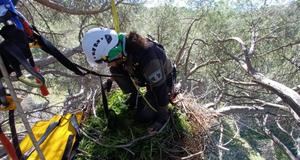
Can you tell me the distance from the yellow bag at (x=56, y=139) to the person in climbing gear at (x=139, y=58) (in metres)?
0.57

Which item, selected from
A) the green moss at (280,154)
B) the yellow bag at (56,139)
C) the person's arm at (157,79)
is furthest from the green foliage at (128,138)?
the green moss at (280,154)

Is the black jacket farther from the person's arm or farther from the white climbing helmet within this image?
the white climbing helmet

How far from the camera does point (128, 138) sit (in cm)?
285

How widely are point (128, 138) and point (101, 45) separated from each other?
0.81 metres

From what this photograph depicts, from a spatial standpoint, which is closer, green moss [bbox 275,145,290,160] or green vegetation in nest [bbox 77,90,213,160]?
green vegetation in nest [bbox 77,90,213,160]

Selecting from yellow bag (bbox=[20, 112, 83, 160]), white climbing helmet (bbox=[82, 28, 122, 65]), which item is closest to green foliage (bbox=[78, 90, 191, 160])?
yellow bag (bbox=[20, 112, 83, 160])

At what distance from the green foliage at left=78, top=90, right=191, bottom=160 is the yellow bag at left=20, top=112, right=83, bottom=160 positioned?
128 mm

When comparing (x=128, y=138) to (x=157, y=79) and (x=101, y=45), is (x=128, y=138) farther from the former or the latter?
(x=101, y=45)

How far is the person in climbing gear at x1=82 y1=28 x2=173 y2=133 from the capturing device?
2.88 metres

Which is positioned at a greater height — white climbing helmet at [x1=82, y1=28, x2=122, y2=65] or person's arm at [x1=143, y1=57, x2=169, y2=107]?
white climbing helmet at [x1=82, y1=28, x2=122, y2=65]

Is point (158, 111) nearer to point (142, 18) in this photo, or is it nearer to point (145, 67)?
point (145, 67)

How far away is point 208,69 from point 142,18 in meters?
2.30

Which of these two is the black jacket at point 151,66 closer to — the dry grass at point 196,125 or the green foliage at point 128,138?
the green foliage at point 128,138

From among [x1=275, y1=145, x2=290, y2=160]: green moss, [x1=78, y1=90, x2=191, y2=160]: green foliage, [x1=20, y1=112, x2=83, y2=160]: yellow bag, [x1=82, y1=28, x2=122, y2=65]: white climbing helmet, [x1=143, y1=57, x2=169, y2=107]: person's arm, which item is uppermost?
[x1=82, y1=28, x2=122, y2=65]: white climbing helmet
